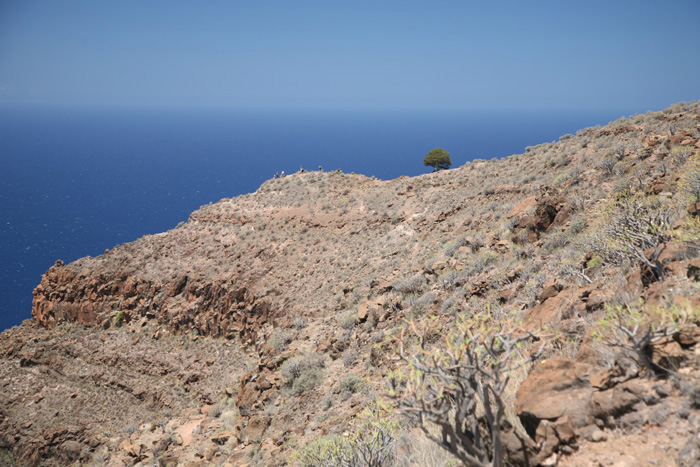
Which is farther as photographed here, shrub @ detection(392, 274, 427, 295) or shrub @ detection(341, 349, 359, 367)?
shrub @ detection(392, 274, 427, 295)

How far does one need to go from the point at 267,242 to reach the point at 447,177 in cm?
1480

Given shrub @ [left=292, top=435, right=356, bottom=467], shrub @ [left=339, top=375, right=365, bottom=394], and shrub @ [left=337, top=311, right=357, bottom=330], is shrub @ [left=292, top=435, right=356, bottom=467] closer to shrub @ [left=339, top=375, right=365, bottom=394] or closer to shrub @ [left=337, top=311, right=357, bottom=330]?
shrub @ [left=339, top=375, right=365, bottom=394]

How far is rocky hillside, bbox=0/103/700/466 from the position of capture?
14.4 feet

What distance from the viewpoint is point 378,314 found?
13.3m

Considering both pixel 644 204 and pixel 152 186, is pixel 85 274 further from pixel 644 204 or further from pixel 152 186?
pixel 152 186

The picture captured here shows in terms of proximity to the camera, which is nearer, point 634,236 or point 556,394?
point 556,394

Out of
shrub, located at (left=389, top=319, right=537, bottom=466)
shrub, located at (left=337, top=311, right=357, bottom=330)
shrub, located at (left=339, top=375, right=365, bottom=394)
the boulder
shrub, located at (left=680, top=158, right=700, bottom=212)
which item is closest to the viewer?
shrub, located at (left=389, top=319, right=537, bottom=466)

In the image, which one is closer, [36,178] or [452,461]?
[452,461]

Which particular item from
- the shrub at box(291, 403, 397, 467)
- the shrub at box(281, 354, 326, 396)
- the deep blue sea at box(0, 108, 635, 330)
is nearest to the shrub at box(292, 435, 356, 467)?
the shrub at box(291, 403, 397, 467)

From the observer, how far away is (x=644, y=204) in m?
9.62

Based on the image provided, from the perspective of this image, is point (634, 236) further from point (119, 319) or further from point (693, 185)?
point (119, 319)

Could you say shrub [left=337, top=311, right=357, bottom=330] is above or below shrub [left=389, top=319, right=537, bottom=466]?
below

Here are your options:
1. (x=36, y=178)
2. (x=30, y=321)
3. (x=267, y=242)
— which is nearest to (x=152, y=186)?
(x=36, y=178)

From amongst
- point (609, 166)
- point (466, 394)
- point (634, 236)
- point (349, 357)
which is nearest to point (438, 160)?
point (609, 166)
